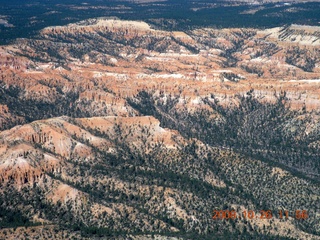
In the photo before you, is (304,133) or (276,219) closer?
(276,219)

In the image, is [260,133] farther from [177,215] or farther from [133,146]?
[177,215]

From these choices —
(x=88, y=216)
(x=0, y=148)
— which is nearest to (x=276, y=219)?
(x=88, y=216)

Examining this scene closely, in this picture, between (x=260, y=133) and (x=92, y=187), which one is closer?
(x=92, y=187)

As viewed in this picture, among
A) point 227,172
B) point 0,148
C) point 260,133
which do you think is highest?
point 0,148

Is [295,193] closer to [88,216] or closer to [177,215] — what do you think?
[177,215]

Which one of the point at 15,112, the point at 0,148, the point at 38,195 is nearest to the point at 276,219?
the point at 38,195

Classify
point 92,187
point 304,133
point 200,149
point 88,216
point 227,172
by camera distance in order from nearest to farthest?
point 88,216 → point 92,187 → point 227,172 → point 200,149 → point 304,133

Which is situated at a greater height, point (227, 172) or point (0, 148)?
point (0, 148)

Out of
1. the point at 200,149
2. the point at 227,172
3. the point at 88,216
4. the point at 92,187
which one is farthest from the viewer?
the point at 200,149

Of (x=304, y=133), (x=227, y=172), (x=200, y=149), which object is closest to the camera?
(x=227, y=172)
